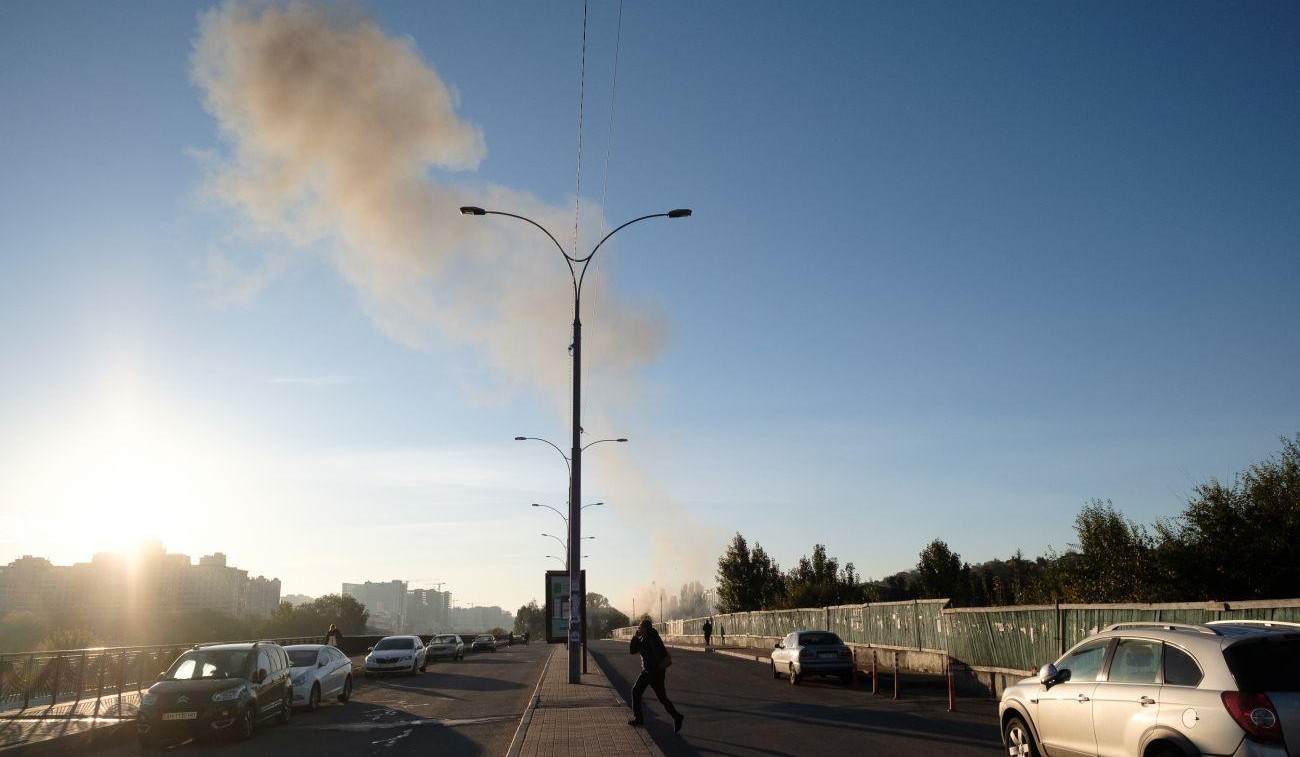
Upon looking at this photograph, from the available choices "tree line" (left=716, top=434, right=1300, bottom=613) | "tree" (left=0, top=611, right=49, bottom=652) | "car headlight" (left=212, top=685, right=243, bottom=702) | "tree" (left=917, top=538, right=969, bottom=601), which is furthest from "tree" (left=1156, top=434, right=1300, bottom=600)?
"tree" (left=0, top=611, right=49, bottom=652)

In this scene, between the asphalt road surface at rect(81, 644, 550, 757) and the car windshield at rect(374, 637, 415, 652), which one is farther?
the car windshield at rect(374, 637, 415, 652)

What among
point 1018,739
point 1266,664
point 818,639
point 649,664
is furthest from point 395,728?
point 1266,664

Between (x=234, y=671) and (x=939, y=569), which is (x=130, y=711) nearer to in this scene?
(x=234, y=671)

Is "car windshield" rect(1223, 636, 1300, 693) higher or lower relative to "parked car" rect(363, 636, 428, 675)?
higher

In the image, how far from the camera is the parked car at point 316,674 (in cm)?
1902

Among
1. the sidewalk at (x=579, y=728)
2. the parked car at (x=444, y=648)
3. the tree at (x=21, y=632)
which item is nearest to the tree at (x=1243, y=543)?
the sidewalk at (x=579, y=728)

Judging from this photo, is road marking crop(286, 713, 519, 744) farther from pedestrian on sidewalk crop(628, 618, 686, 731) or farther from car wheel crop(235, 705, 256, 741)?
pedestrian on sidewalk crop(628, 618, 686, 731)

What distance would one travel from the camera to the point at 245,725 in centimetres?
1491

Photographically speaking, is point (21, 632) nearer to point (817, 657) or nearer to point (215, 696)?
point (817, 657)

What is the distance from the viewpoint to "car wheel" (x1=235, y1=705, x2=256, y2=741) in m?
14.8

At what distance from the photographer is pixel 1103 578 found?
26906 millimetres

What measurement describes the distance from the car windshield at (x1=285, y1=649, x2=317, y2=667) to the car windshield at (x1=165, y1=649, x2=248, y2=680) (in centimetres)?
387

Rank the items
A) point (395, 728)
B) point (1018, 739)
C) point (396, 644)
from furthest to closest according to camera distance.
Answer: point (396, 644)
point (395, 728)
point (1018, 739)

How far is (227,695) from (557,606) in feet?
41.3
